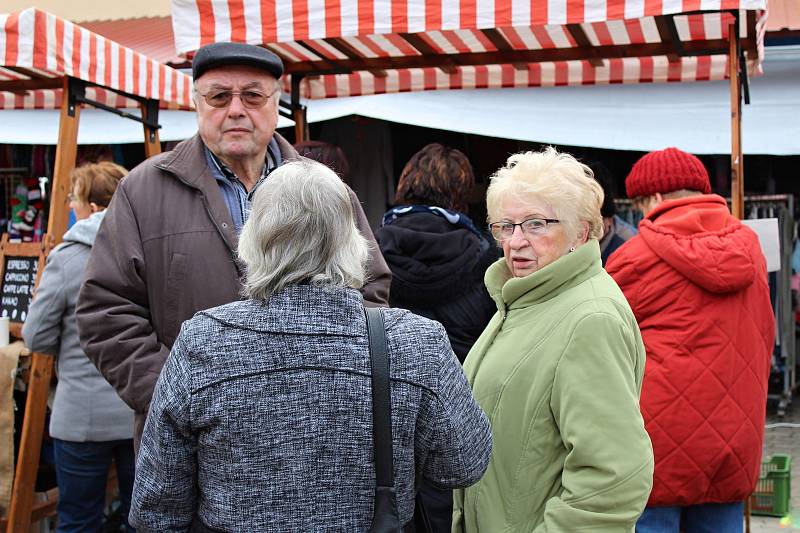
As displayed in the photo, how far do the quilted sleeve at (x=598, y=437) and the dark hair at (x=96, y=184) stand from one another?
116 inches

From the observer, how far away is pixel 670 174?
3572mm

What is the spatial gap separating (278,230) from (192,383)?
337mm

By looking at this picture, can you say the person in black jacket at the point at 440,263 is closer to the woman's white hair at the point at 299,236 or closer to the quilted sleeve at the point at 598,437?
the quilted sleeve at the point at 598,437

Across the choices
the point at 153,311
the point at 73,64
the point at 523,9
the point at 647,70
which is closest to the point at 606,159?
the point at 647,70

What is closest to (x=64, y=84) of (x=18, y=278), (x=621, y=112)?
(x=18, y=278)

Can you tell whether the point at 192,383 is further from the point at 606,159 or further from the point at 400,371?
the point at 606,159

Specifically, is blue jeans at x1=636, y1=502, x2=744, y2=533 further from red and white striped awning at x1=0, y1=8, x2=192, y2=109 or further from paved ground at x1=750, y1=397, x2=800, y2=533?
red and white striped awning at x1=0, y1=8, x2=192, y2=109

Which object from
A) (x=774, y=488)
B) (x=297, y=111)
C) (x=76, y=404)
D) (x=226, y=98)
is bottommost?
(x=774, y=488)

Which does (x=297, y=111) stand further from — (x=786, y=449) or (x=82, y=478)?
(x=786, y=449)

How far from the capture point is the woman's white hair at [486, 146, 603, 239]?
7.70ft

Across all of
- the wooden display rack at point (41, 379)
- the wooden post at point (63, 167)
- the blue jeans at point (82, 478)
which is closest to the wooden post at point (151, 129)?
the wooden display rack at point (41, 379)

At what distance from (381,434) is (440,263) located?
1794 mm

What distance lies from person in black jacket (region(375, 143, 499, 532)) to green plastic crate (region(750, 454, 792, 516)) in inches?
106

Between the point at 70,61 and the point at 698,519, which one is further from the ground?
the point at 70,61
